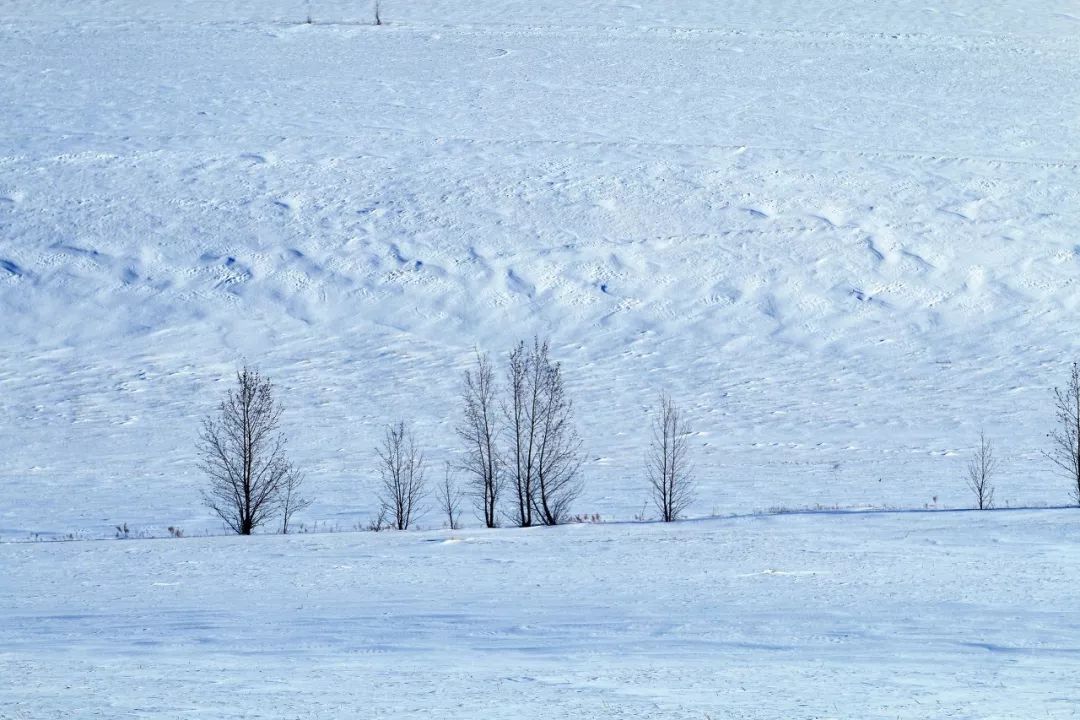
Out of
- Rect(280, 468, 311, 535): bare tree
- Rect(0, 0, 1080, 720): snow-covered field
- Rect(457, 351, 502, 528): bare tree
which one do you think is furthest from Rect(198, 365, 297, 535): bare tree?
Rect(457, 351, 502, 528): bare tree

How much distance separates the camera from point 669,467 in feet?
78.9

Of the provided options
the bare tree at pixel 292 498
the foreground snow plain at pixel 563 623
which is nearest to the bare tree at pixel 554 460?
the foreground snow plain at pixel 563 623

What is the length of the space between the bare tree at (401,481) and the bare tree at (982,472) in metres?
8.46

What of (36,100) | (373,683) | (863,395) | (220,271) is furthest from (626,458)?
(36,100)

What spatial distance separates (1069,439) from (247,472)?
13.4m

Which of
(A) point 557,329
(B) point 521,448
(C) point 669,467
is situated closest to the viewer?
(C) point 669,467

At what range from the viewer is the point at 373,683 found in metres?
8.32

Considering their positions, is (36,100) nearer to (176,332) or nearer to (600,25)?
(176,332)

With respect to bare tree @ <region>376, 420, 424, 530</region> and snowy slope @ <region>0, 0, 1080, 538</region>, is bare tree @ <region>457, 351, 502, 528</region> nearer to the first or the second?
snowy slope @ <region>0, 0, 1080, 538</region>

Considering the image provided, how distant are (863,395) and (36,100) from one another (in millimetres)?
29536

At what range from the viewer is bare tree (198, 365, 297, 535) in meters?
19.0

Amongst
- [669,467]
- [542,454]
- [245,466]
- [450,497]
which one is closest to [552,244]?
[669,467]

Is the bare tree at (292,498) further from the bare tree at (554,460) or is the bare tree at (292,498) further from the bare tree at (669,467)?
the bare tree at (669,467)

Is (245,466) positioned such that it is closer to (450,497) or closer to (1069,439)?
(450,497)
